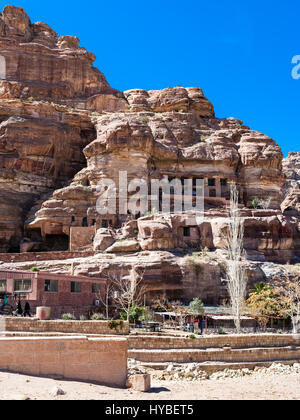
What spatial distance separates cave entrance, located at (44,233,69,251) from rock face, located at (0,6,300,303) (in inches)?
4.9

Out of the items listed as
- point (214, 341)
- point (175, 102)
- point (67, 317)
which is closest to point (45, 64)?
point (175, 102)

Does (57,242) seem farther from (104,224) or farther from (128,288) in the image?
(128,288)

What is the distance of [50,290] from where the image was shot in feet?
122

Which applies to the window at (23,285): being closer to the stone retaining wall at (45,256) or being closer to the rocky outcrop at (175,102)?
the stone retaining wall at (45,256)

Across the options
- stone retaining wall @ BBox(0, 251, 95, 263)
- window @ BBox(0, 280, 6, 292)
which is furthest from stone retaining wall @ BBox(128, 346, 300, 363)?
stone retaining wall @ BBox(0, 251, 95, 263)

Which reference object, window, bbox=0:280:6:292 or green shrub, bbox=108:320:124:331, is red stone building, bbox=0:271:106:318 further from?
green shrub, bbox=108:320:124:331

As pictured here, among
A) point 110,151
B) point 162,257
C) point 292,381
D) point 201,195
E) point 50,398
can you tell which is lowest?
point 292,381

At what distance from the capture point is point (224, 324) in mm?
38500

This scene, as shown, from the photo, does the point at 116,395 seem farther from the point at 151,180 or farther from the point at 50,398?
the point at 151,180

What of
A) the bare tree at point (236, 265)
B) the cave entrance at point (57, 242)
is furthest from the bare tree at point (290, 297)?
the cave entrance at point (57, 242)

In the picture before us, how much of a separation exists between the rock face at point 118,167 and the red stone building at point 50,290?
179 inches

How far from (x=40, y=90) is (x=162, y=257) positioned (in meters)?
47.9
